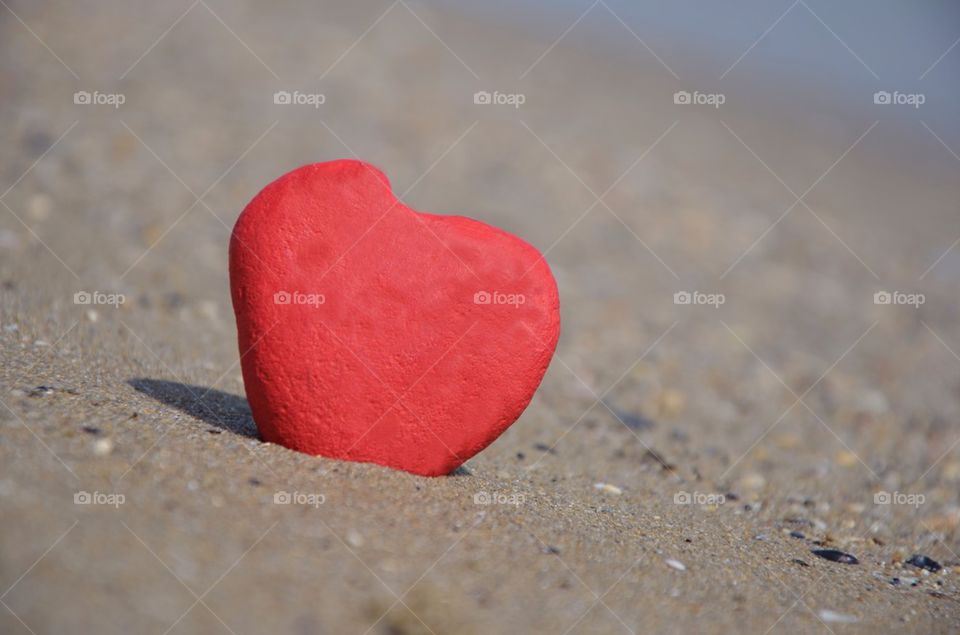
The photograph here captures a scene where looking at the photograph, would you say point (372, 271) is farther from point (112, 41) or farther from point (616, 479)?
point (112, 41)

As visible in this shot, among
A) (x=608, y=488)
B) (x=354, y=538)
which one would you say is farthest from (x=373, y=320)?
(x=608, y=488)

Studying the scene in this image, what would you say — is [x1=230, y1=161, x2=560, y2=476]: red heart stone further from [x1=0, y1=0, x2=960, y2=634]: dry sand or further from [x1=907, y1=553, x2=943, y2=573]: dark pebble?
[x1=907, y1=553, x2=943, y2=573]: dark pebble

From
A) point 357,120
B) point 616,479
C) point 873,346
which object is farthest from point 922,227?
point 616,479

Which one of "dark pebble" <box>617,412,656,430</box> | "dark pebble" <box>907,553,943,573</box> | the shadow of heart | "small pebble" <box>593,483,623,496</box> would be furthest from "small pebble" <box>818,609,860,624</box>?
"dark pebble" <box>617,412,656,430</box>

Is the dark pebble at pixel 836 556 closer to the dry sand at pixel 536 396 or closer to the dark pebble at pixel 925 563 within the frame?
the dry sand at pixel 536 396

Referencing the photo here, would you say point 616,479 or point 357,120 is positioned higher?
point 357,120

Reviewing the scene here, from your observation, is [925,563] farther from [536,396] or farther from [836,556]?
[536,396]

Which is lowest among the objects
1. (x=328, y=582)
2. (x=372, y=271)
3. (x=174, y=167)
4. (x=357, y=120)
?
(x=328, y=582)
